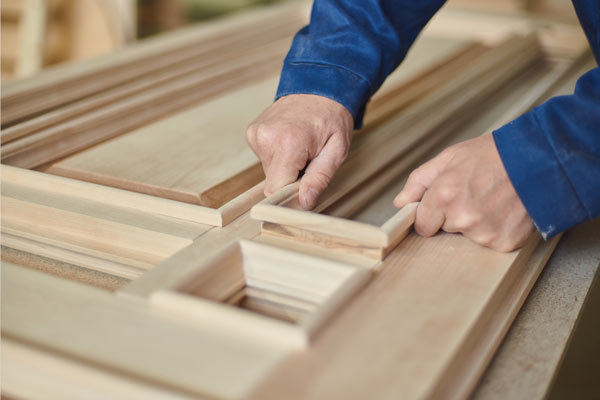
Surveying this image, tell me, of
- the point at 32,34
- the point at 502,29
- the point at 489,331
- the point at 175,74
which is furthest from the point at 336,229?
the point at 32,34

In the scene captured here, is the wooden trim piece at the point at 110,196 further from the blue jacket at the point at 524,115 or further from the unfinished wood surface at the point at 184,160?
the blue jacket at the point at 524,115

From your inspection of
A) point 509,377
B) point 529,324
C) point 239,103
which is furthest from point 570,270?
point 239,103

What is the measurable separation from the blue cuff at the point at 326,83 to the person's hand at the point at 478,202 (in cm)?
29

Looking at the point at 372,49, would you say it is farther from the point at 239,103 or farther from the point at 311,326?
the point at 311,326

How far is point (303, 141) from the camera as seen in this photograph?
940mm

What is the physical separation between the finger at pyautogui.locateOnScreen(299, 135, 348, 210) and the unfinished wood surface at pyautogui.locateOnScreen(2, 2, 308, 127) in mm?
585

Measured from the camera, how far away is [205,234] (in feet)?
2.62

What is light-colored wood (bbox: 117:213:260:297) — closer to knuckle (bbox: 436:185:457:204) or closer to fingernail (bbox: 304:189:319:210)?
fingernail (bbox: 304:189:319:210)

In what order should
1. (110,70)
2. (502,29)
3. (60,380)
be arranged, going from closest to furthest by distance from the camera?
1. (60,380)
2. (110,70)
3. (502,29)

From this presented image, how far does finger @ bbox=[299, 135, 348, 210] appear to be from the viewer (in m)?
0.88

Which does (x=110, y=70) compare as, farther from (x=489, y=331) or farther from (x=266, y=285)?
(x=489, y=331)

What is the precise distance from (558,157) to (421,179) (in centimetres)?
17

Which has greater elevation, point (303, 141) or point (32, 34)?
point (32, 34)

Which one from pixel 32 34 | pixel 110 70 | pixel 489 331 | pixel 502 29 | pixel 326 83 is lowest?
pixel 502 29
